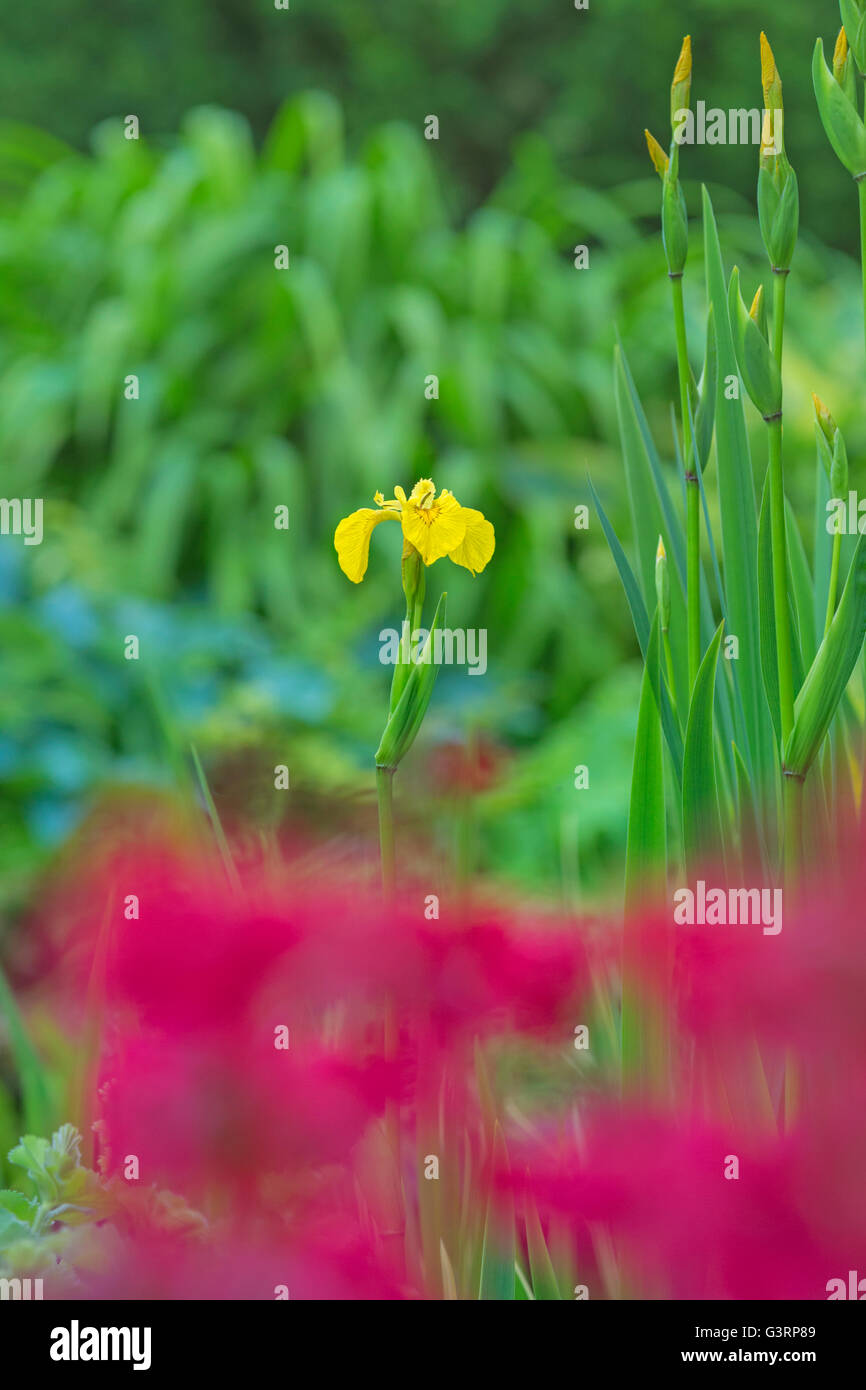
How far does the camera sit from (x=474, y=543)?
19.4 inches

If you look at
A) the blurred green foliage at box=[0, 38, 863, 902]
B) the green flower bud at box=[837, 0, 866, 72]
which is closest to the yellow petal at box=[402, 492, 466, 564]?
the green flower bud at box=[837, 0, 866, 72]

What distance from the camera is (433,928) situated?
432 millimetres

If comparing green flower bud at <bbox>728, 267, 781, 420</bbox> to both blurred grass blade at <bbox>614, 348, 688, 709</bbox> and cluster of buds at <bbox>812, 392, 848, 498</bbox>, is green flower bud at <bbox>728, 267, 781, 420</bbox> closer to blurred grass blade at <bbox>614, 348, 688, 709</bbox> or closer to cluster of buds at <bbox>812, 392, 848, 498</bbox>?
cluster of buds at <bbox>812, 392, 848, 498</bbox>

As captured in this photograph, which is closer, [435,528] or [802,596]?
[435,528]

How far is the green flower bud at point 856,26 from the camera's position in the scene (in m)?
0.48

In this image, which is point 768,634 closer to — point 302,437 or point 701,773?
point 701,773

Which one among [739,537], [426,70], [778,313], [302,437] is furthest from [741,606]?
[426,70]

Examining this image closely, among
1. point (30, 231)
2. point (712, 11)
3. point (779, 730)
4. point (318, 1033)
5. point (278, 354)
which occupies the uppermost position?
point (712, 11)

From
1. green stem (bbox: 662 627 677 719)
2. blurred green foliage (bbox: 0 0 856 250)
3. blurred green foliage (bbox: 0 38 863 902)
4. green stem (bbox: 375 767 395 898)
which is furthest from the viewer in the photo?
blurred green foliage (bbox: 0 0 856 250)

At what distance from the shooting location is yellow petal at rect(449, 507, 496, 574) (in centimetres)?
49

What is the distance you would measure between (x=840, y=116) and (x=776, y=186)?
4cm

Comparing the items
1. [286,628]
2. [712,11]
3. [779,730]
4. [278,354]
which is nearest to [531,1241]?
[779,730]
